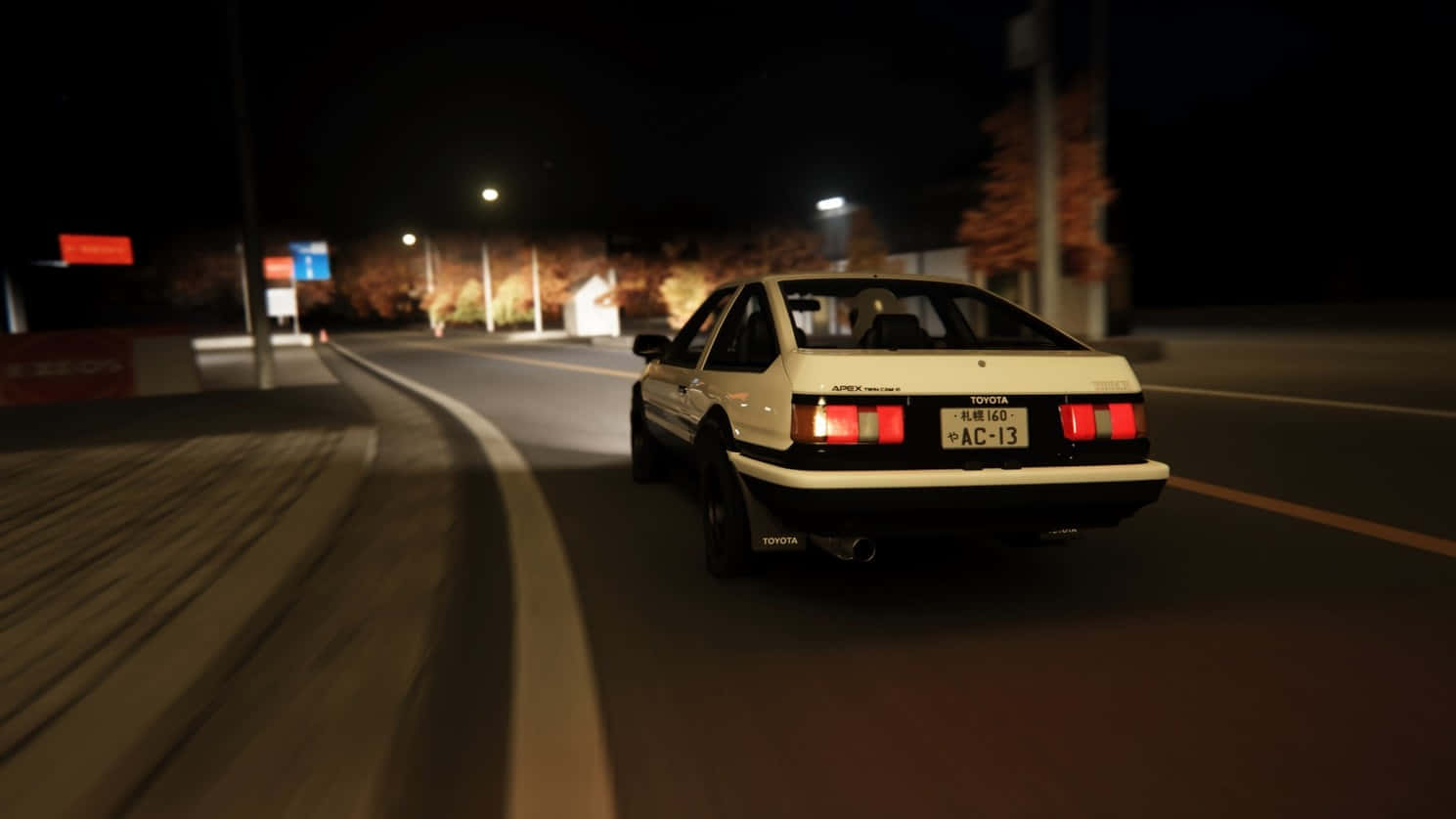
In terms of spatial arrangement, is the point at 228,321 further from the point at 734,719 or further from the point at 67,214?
the point at 734,719

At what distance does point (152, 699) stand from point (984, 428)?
3.18m

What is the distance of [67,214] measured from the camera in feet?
158

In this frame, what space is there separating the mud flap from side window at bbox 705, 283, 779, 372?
22.8 inches

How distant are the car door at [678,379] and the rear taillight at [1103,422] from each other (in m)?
2.02

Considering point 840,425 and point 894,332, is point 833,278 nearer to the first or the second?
point 894,332

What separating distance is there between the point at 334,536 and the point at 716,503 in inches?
94.1

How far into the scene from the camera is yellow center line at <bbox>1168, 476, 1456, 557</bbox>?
221 inches

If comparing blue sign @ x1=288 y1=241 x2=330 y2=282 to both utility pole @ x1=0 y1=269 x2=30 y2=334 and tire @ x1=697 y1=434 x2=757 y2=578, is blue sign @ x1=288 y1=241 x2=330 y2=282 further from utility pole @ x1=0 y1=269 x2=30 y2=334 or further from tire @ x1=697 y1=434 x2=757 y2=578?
tire @ x1=697 y1=434 x2=757 y2=578

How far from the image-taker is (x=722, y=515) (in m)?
5.05

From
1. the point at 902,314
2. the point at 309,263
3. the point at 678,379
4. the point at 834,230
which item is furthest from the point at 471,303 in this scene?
the point at 902,314

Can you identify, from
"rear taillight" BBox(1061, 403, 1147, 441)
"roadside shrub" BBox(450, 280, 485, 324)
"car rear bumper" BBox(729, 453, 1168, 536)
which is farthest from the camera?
"roadside shrub" BBox(450, 280, 485, 324)

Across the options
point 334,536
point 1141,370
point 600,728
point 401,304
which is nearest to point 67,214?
point 401,304

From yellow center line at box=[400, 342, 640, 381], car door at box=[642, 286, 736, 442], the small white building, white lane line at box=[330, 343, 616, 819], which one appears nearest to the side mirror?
car door at box=[642, 286, 736, 442]

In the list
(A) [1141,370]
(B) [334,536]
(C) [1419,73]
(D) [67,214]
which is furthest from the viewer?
(D) [67,214]
